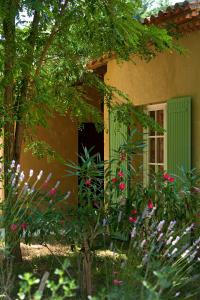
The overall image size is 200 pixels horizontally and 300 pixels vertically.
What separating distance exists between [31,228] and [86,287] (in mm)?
873

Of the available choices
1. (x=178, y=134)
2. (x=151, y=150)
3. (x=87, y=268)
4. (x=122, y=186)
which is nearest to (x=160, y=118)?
(x=151, y=150)

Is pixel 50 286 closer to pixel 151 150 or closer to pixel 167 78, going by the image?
pixel 167 78

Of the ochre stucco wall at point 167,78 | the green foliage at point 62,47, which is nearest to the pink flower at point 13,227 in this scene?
the green foliage at point 62,47

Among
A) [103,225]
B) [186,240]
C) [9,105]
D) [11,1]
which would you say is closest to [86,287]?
[103,225]

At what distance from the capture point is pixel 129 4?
675 cm

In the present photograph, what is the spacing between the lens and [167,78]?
852cm

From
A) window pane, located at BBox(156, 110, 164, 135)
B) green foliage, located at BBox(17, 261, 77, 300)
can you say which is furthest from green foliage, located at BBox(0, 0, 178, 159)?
green foliage, located at BBox(17, 261, 77, 300)

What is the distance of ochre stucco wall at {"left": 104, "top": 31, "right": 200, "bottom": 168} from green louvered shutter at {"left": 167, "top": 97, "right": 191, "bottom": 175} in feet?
0.28

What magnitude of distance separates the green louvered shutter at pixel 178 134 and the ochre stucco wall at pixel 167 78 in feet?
0.28

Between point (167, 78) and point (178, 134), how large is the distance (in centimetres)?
101

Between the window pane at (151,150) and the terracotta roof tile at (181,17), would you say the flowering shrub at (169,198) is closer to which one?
the terracotta roof tile at (181,17)

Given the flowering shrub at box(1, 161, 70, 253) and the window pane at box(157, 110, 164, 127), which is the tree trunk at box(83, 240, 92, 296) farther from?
the window pane at box(157, 110, 164, 127)

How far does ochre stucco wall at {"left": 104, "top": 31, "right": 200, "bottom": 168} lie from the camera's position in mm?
7773

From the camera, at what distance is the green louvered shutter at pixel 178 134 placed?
7817 mm
